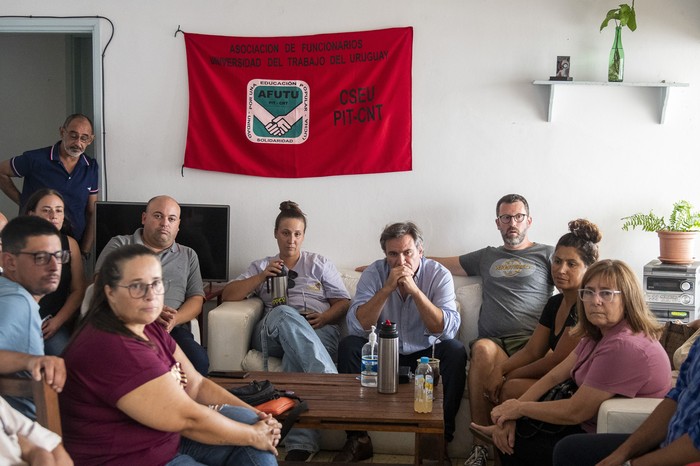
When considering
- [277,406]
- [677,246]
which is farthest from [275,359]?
[677,246]

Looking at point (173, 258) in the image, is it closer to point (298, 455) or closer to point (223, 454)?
point (298, 455)

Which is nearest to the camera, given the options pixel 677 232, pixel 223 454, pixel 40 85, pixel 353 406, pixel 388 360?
pixel 223 454

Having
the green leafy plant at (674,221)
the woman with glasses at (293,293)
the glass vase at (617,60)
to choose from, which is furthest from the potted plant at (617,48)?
the woman with glasses at (293,293)

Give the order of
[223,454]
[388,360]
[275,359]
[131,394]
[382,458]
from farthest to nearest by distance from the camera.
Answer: [275,359], [382,458], [388,360], [223,454], [131,394]

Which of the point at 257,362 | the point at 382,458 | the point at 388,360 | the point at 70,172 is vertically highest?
the point at 70,172

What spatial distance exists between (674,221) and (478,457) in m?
1.71

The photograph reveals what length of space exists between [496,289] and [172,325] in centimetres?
166

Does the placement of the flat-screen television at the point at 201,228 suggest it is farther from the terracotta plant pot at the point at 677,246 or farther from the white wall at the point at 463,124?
the terracotta plant pot at the point at 677,246

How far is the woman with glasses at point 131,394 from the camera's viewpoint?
2365 millimetres

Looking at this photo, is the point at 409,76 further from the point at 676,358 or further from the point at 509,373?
the point at 676,358

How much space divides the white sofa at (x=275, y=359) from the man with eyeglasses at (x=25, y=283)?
5.14 feet

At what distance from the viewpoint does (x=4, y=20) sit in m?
5.32

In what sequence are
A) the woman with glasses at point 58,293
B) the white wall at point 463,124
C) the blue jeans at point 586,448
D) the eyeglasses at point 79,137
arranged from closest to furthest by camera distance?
the blue jeans at point 586,448 → the woman with glasses at point 58,293 → the white wall at point 463,124 → the eyeglasses at point 79,137

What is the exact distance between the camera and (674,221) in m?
4.61
